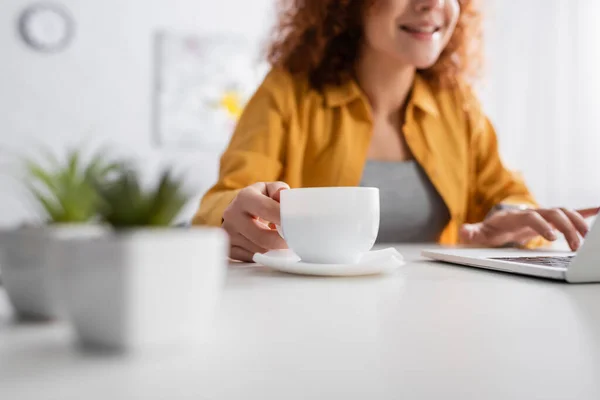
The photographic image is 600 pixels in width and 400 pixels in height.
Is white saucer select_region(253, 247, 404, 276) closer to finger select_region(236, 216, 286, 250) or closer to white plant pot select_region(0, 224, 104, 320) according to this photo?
finger select_region(236, 216, 286, 250)

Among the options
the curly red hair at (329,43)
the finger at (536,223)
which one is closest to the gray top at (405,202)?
the curly red hair at (329,43)

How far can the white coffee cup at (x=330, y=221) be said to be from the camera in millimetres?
584

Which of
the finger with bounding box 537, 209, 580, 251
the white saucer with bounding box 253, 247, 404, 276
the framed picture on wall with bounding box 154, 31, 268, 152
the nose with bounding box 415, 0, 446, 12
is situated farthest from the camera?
the framed picture on wall with bounding box 154, 31, 268, 152

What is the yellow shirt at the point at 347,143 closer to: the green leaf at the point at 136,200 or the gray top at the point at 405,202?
the gray top at the point at 405,202

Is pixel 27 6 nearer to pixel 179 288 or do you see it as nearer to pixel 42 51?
pixel 42 51

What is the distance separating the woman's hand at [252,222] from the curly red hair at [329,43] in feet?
2.41

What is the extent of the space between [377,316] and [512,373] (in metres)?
0.13

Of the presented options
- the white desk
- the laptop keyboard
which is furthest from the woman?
the white desk

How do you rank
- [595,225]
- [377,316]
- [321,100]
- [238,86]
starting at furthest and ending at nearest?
1. [238,86]
2. [321,100]
3. [595,225]
4. [377,316]

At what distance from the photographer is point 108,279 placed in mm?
253

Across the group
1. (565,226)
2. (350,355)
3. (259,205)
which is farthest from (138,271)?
(565,226)

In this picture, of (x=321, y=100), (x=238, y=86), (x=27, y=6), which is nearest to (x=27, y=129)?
(x=27, y=6)

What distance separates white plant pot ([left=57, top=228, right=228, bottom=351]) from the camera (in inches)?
9.9

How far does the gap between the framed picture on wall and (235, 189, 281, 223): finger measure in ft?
9.84
